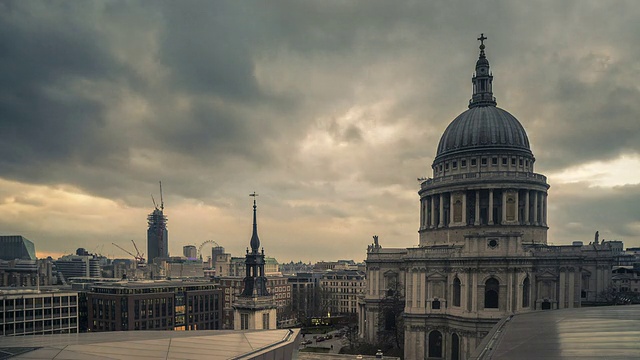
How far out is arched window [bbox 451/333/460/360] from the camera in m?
70.5

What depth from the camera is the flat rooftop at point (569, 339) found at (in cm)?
2202

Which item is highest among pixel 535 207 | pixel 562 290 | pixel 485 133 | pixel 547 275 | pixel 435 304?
pixel 485 133

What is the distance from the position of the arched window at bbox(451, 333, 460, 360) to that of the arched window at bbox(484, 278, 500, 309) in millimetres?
7365

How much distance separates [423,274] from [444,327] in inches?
369

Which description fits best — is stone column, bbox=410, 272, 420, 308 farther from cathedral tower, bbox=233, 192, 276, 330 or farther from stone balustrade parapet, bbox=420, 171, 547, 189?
cathedral tower, bbox=233, 192, 276, 330

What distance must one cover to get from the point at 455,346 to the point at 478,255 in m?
15.8

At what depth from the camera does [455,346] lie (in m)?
71.2

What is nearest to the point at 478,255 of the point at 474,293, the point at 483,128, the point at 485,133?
the point at 474,293

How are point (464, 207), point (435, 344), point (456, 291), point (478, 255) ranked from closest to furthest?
Answer: point (478, 255) < point (456, 291) < point (435, 344) < point (464, 207)

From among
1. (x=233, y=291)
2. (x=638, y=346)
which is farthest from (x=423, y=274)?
Result: (x=233, y=291)

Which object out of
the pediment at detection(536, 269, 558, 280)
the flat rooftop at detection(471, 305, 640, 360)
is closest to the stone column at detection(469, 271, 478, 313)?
the pediment at detection(536, 269, 558, 280)

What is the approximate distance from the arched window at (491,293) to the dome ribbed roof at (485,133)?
29.0m

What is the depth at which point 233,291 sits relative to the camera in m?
127

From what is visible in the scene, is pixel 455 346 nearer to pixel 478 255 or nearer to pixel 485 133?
pixel 478 255
